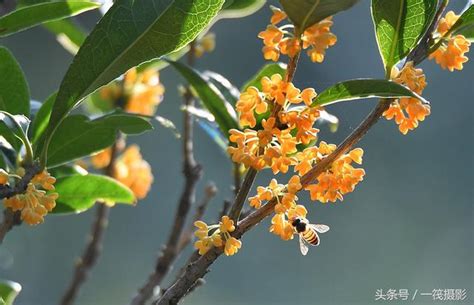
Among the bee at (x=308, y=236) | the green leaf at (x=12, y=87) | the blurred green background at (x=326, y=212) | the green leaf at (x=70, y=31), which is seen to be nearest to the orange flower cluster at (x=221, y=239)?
the bee at (x=308, y=236)

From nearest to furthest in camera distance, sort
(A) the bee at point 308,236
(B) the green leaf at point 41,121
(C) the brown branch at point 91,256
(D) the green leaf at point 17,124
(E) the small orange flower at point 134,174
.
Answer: (D) the green leaf at point 17,124 < (A) the bee at point 308,236 < (B) the green leaf at point 41,121 < (C) the brown branch at point 91,256 < (E) the small orange flower at point 134,174

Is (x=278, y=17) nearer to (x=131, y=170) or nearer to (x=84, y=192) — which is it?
(x=84, y=192)

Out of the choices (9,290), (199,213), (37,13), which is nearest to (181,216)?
(199,213)

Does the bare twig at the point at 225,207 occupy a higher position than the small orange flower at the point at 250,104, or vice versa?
the small orange flower at the point at 250,104

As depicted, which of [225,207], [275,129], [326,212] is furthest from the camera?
[326,212]

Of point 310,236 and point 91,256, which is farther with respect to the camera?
point 91,256

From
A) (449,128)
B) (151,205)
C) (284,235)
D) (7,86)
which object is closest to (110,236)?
(151,205)

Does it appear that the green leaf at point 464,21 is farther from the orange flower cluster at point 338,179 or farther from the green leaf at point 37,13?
the green leaf at point 37,13
